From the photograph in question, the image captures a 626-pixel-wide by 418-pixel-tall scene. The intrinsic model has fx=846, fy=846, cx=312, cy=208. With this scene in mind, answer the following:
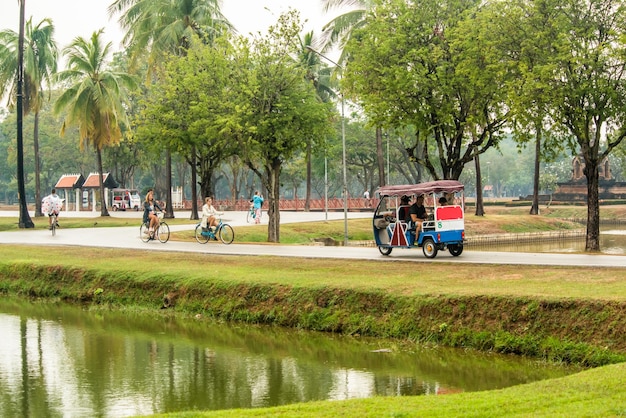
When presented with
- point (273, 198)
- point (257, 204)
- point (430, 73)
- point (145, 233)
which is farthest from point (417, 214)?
point (257, 204)

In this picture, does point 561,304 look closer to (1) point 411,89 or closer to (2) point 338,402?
(2) point 338,402

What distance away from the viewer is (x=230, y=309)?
19125 millimetres

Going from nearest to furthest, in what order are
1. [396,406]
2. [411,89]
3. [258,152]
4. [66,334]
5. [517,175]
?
1. [396,406]
2. [66,334]
3. [411,89]
4. [258,152]
5. [517,175]

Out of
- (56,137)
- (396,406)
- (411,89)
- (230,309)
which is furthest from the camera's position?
(56,137)

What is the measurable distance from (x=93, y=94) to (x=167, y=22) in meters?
6.27

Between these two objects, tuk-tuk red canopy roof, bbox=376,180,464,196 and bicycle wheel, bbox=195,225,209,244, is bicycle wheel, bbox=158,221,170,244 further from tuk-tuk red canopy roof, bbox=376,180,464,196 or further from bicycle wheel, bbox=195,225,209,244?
tuk-tuk red canopy roof, bbox=376,180,464,196

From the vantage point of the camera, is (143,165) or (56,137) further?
(56,137)

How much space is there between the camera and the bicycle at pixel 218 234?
30172mm

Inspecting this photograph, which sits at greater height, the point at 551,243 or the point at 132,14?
the point at 132,14

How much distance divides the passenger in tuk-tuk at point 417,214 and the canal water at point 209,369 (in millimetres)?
7318

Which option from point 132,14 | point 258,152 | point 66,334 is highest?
point 132,14

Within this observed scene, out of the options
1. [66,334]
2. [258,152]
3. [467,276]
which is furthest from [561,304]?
[258,152]

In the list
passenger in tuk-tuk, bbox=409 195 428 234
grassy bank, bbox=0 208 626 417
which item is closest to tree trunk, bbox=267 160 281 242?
grassy bank, bbox=0 208 626 417

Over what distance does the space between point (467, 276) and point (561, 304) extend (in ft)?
14.5
